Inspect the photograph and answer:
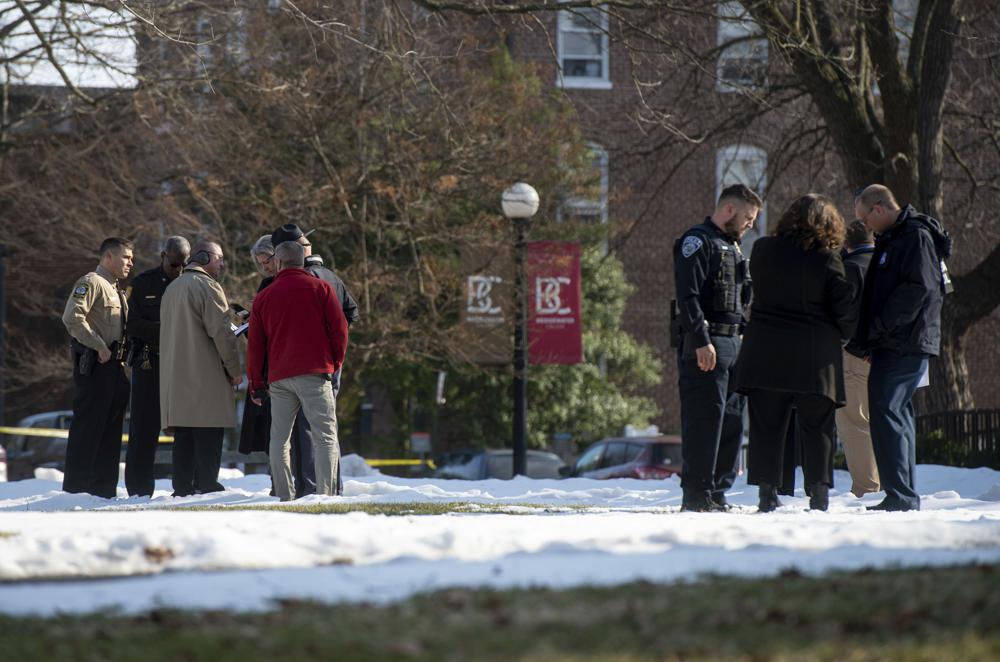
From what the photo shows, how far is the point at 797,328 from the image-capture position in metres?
8.77

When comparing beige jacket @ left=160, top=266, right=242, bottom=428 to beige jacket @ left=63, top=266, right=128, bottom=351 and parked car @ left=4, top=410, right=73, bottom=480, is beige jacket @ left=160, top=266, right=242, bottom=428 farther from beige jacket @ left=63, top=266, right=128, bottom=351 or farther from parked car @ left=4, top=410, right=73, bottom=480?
parked car @ left=4, top=410, right=73, bottom=480

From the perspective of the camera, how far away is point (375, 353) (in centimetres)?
2505

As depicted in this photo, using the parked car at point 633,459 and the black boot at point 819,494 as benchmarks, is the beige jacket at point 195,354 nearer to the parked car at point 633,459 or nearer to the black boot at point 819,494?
the black boot at point 819,494

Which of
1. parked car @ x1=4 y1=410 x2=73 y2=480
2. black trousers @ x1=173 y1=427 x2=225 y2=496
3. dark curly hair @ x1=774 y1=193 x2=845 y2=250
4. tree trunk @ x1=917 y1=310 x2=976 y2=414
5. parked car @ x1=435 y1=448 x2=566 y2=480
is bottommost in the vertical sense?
parked car @ x1=435 y1=448 x2=566 y2=480

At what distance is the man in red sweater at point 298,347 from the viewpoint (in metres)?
10.1

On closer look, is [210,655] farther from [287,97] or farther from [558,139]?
[558,139]

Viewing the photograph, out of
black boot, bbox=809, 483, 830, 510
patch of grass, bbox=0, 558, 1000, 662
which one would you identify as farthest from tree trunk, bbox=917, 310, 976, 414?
patch of grass, bbox=0, 558, 1000, 662

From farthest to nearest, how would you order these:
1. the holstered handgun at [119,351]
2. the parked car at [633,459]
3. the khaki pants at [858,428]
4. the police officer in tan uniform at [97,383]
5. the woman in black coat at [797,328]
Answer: the parked car at [633,459] → the holstered handgun at [119,351] → the police officer in tan uniform at [97,383] → the khaki pants at [858,428] → the woman in black coat at [797,328]

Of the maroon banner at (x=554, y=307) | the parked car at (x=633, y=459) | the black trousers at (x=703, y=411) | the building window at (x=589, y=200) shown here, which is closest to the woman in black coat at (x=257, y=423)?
the black trousers at (x=703, y=411)

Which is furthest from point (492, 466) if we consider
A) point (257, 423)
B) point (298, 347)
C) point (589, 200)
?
point (298, 347)

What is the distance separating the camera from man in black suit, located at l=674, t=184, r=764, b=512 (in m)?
8.91

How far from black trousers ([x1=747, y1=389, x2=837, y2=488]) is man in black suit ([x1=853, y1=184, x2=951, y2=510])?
1.20ft

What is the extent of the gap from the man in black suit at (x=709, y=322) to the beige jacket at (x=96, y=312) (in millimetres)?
4402

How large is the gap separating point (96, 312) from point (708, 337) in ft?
15.6
